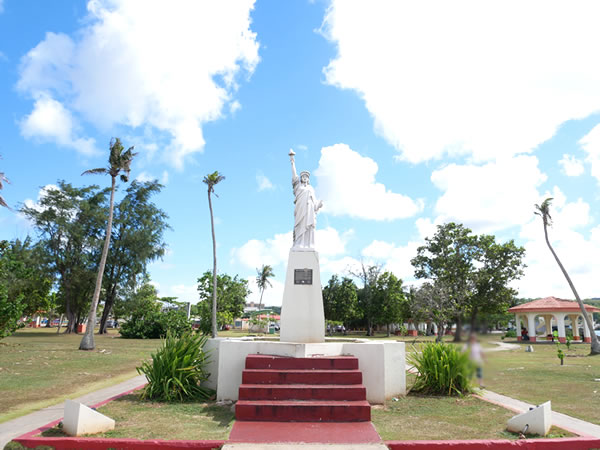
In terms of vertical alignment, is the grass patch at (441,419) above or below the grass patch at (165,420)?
above

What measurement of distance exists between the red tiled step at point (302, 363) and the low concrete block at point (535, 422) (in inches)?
103

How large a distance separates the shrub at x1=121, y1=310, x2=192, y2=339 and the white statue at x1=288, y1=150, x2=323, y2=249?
2514 centimetres

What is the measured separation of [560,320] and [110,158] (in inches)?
1380

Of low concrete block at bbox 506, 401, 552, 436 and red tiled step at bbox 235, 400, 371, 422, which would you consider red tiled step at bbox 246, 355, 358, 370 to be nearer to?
red tiled step at bbox 235, 400, 371, 422

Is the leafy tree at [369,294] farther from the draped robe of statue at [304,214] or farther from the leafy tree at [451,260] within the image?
the draped robe of statue at [304,214]

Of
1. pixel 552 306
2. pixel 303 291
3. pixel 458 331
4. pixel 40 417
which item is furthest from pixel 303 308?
pixel 552 306

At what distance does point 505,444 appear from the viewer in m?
4.80

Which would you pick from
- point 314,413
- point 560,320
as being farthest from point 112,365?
point 560,320

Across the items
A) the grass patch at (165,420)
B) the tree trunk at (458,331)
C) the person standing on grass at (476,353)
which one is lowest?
the grass patch at (165,420)

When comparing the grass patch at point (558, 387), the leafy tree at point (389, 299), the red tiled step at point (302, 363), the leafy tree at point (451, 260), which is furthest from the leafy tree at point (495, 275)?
the red tiled step at point (302, 363)

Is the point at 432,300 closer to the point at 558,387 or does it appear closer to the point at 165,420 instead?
the point at 558,387

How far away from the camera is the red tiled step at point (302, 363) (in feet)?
23.4

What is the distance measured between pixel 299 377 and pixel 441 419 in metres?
2.30

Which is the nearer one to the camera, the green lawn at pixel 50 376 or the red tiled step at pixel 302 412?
the red tiled step at pixel 302 412
